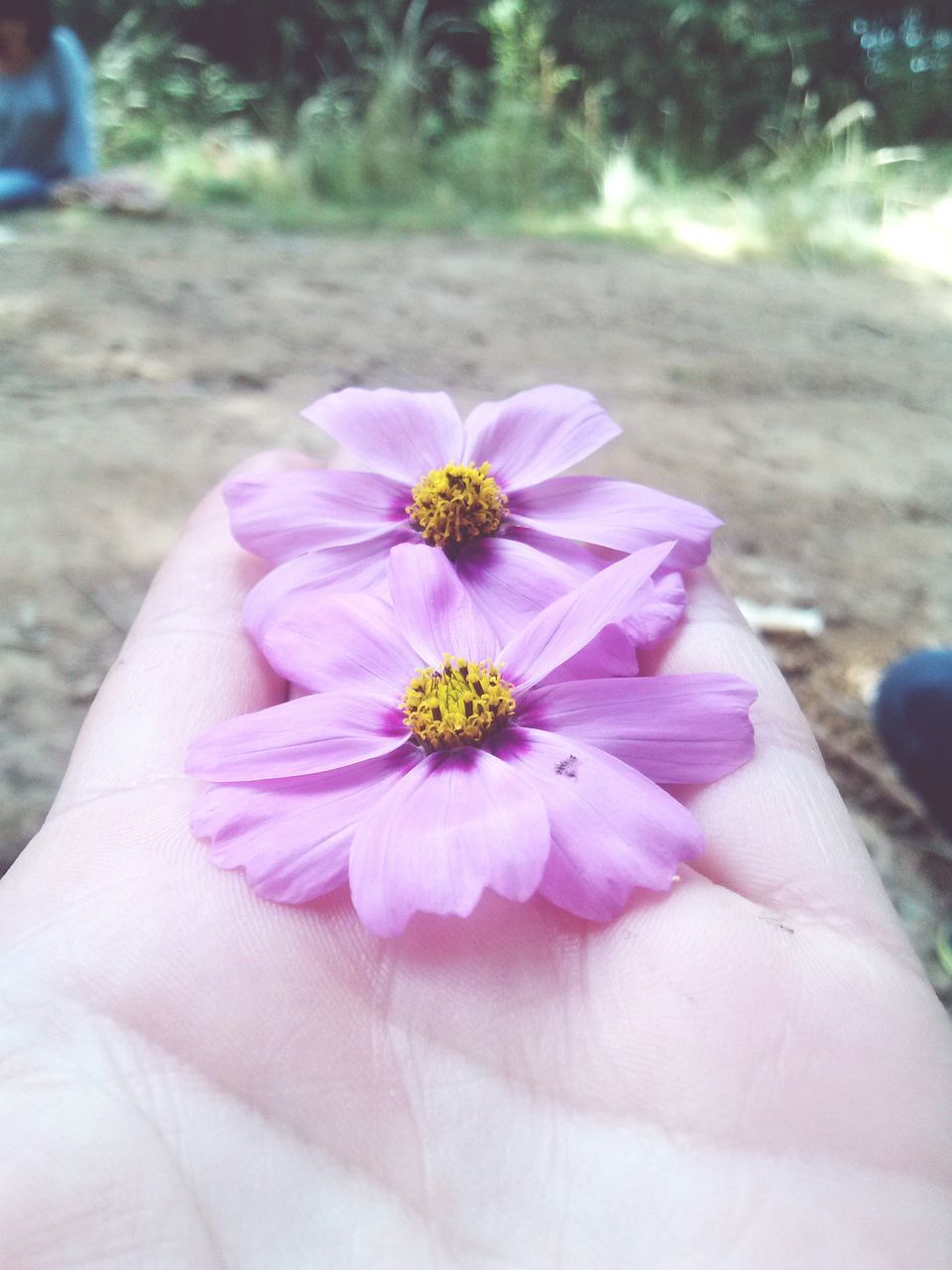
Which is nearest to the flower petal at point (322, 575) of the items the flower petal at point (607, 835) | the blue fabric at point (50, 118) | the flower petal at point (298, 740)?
the flower petal at point (298, 740)

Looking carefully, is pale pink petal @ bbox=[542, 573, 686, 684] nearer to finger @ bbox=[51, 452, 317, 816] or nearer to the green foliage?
finger @ bbox=[51, 452, 317, 816]

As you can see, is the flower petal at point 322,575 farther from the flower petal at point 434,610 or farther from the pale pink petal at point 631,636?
the pale pink petal at point 631,636

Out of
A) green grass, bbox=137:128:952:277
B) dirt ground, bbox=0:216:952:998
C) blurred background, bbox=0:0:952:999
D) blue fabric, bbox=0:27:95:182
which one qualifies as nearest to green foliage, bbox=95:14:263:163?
blurred background, bbox=0:0:952:999

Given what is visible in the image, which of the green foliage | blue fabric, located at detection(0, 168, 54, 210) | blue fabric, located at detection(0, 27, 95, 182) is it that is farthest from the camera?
the green foliage

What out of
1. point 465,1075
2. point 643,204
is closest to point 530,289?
point 643,204

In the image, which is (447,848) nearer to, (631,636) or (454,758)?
(454,758)

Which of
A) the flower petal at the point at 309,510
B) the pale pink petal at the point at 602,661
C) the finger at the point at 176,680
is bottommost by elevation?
the finger at the point at 176,680
